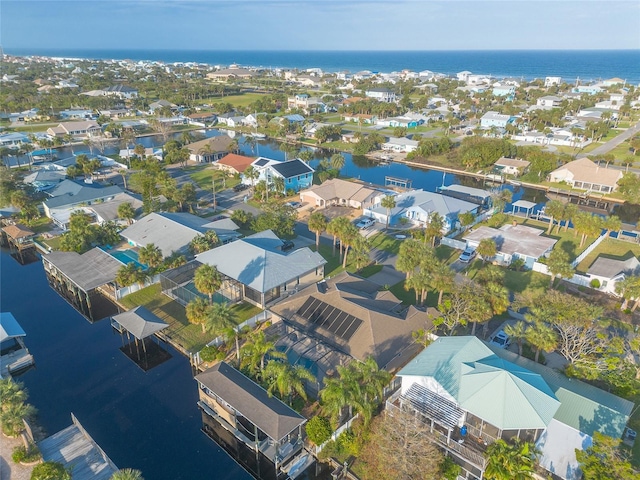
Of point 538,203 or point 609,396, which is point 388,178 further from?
point 609,396

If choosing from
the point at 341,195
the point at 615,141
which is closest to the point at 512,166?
the point at 341,195

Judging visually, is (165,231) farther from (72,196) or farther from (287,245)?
(72,196)

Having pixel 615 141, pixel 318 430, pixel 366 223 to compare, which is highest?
pixel 615 141

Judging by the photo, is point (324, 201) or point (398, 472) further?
point (324, 201)

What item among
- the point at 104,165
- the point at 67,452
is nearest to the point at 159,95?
the point at 104,165

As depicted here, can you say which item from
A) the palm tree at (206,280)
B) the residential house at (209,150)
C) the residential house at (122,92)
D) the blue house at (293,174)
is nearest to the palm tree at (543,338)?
the palm tree at (206,280)

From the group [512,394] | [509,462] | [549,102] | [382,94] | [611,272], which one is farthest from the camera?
[382,94]

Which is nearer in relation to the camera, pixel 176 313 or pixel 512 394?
pixel 512 394

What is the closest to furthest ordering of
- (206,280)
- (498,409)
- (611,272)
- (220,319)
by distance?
(498,409), (220,319), (206,280), (611,272)
